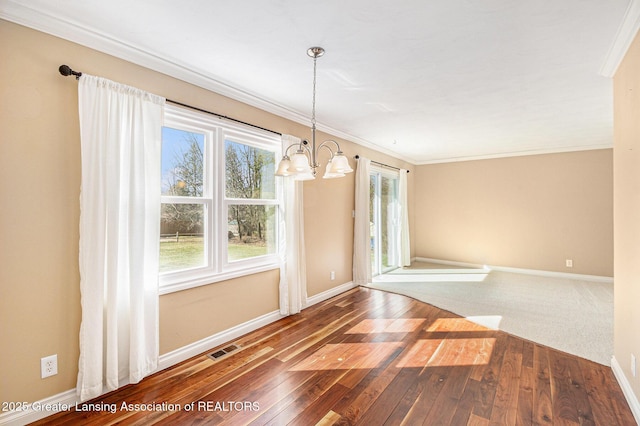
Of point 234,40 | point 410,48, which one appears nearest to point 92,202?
point 234,40

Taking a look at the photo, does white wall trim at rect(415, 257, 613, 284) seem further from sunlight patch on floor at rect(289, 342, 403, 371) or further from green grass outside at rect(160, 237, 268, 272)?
green grass outside at rect(160, 237, 268, 272)

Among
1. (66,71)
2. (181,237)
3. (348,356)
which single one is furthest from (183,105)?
→ (348,356)

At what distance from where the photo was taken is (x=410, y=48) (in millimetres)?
2207

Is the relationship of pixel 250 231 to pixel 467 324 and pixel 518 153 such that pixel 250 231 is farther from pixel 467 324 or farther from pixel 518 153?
pixel 518 153

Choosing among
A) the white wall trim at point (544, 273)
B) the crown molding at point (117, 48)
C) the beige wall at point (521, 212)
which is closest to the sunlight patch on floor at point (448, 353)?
the crown molding at point (117, 48)

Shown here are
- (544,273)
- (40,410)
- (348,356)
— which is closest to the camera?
(40,410)

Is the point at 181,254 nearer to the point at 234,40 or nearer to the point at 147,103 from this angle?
the point at 147,103

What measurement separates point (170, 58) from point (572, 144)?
6.65 meters

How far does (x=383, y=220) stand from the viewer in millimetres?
6250

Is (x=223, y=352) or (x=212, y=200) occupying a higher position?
(x=212, y=200)

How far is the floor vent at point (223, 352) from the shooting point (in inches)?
105

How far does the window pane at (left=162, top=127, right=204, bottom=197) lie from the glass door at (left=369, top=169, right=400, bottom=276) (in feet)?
11.8

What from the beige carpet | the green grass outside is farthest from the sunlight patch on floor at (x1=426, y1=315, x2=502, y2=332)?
the green grass outside

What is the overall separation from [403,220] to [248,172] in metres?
4.28
